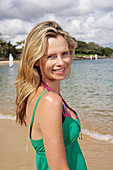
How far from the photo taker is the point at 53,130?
1.27 m

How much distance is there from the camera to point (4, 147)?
4.61 meters

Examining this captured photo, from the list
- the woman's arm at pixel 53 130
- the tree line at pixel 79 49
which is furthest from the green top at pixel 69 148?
the tree line at pixel 79 49

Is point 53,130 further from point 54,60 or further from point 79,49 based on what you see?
point 79,49

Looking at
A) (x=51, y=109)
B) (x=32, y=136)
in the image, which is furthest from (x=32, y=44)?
(x=32, y=136)

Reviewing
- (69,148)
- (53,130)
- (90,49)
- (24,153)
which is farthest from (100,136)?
(90,49)

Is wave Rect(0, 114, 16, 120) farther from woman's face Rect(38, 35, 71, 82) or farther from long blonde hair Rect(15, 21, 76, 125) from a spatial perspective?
woman's face Rect(38, 35, 71, 82)

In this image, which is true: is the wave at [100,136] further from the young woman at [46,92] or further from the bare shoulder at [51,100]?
the bare shoulder at [51,100]

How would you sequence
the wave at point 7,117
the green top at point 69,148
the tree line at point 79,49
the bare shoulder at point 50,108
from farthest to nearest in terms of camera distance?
1. the tree line at point 79,49
2. the wave at point 7,117
3. the green top at point 69,148
4. the bare shoulder at point 50,108

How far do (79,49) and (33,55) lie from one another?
129689 millimetres

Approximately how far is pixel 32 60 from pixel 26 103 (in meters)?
0.38

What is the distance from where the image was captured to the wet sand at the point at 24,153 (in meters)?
3.92

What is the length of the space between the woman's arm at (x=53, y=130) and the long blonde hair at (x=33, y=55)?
0.99 ft

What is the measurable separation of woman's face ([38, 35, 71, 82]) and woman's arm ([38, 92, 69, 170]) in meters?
0.33

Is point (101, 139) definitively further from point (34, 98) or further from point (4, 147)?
point (34, 98)
